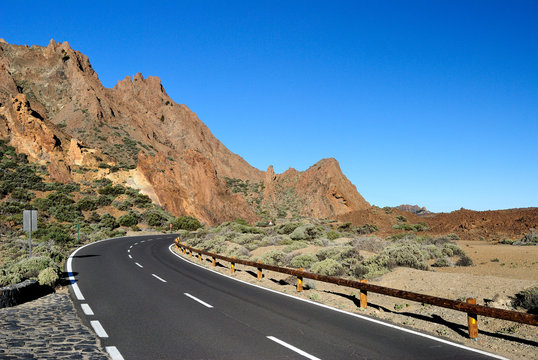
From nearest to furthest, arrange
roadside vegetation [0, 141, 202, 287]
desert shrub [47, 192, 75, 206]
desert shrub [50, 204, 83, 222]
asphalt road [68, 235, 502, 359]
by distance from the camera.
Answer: asphalt road [68, 235, 502, 359] → roadside vegetation [0, 141, 202, 287] → desert shrub [50, 204, 83, 222] → desert shrub [47, 192, 75, 206]

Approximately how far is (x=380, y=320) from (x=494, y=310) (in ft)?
8.28

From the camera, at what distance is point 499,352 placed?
6559 mm

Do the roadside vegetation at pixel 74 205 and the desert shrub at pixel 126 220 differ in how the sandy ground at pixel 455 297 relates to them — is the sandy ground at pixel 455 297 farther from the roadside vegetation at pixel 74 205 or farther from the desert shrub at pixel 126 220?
the desert shrub at pixel 126 220

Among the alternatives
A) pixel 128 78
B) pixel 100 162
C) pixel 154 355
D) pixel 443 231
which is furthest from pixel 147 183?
pixel 128 78

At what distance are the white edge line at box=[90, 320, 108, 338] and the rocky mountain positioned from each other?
59322 millimetres

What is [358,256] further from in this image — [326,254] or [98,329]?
[98,329]

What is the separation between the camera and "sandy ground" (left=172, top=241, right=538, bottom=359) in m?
7.46

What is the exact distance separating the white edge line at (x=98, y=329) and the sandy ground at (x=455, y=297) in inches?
237

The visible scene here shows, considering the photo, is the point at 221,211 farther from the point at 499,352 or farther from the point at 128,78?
the point at 128,78

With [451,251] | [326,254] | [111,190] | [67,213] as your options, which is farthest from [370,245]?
[111,190]

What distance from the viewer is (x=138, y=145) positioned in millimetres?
96188

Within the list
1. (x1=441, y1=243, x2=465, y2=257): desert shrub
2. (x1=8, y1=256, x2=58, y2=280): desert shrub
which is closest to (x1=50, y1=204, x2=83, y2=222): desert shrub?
(x1=8, y1=256, x2=58, y2=280): desert shrub

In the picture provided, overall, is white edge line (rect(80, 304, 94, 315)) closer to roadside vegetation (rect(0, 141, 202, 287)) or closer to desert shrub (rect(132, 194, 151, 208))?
roadside vegetation (rect(0, 141, 202, 287))

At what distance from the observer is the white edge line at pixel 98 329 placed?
703 centimetres
